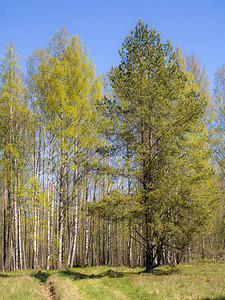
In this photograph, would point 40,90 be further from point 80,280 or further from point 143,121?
point 80,280

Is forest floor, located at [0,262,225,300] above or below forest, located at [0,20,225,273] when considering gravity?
below

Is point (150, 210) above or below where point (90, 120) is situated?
below

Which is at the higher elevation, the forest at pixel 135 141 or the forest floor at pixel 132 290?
the forest at pixel 135 141

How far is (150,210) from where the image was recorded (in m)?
10.5

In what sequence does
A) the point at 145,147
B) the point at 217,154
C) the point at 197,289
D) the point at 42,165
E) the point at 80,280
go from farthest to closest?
the point at 217,154
the point at 42,165
the point at 145,147
the point at 80,280
the point at 197,289

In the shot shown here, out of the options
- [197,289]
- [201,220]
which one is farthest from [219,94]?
[197,289]

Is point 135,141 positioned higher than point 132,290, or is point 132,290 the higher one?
point 135,141

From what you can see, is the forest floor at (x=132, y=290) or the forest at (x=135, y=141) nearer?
the forest floor at (x=132, y=290)

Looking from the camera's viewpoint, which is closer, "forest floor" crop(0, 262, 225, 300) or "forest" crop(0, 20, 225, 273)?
"forest floor" crop(0, 262, 225, 300)

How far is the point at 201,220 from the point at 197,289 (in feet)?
9.25

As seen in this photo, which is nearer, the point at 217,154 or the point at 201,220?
the point at 201,220

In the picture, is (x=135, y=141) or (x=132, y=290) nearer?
(x=132, y=290)

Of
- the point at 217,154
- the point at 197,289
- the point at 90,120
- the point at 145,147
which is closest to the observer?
the point at 197,289

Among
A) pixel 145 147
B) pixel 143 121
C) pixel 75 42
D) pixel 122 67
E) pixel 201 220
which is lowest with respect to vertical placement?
pixel 201 220
